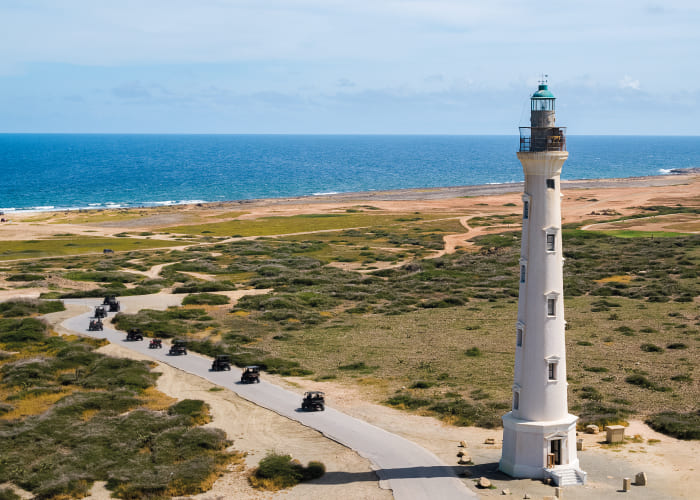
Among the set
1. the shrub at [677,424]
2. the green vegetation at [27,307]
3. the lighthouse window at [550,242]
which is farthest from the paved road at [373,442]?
the green vegetation at [27,307]

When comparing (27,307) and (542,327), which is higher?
(542,327)

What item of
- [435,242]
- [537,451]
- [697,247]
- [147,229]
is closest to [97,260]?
[147,229]

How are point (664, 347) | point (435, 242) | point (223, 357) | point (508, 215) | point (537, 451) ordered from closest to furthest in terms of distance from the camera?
point (537, 451), point (223, 357), point (664, 347), point (435, 242), point (508, 215)

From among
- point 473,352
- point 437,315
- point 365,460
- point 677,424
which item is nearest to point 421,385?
point 473,352

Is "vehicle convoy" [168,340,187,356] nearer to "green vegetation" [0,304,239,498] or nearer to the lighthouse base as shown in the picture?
"green vegetation" [0,304,239,498]

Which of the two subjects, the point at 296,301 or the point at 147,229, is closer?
the point at 296,301

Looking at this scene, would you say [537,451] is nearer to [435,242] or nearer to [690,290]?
[690,290]

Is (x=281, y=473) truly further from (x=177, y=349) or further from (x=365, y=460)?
(x=177, y=349)
